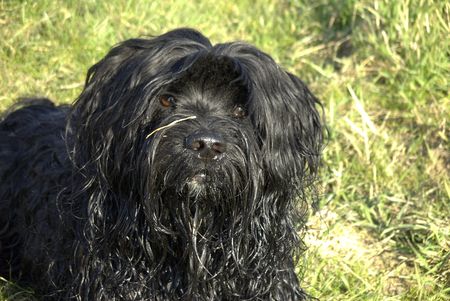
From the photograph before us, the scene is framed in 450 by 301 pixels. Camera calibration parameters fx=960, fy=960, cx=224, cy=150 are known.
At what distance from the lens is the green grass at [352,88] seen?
5367mm

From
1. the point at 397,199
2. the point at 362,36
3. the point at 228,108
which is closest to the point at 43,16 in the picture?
the point at 362,36

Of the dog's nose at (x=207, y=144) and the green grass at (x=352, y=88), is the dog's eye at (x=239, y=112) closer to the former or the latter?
the dog's nose at (x=207, y=144)

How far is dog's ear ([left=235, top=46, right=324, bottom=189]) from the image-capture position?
12.9 ft

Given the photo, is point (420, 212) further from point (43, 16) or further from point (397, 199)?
point (43, 16)

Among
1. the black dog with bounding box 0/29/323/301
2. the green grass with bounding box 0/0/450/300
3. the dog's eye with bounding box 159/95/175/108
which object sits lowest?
the green grass with bounding box 0/0/450/300

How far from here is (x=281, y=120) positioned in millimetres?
3996

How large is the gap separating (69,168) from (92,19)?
8.93 feet

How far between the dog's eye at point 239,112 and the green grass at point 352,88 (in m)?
1.49

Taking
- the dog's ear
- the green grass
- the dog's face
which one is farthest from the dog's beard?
the green grass

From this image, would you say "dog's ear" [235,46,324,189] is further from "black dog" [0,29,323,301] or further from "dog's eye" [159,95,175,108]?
"dog's eye" [159,95,175,108]

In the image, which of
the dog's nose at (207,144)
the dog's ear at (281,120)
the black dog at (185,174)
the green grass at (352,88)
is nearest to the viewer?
the dog's nose at (207,144)

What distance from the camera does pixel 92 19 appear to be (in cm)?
699

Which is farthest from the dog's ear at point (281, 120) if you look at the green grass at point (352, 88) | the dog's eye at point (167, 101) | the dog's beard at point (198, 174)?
the green grass at point (352, 88)

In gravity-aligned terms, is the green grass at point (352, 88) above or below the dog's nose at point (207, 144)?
below
